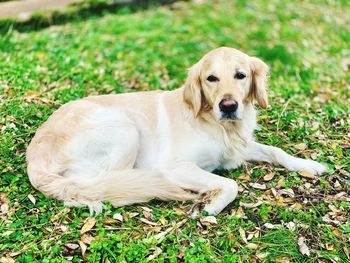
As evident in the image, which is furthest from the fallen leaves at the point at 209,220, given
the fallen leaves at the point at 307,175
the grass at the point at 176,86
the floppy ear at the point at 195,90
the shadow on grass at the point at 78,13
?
the shadow on grass at the point at 78,13

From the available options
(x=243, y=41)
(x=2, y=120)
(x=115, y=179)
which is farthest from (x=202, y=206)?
(x=243, y=41)

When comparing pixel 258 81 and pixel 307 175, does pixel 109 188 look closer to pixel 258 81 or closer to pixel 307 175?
pixel 258 81

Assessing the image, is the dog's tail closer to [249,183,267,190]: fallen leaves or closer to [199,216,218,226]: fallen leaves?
[199,216,218,226]: fallen leaves

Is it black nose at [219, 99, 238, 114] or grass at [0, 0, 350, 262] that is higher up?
black nose at [219, 99, 238, 114]

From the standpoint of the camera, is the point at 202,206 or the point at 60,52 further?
the point at 60,52

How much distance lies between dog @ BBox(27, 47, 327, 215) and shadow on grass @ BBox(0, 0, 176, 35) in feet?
11.3

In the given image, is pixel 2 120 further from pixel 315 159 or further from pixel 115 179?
pixel 315 159

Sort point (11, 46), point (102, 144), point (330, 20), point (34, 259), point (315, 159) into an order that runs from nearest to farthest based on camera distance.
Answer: point (34, 259) → point (102, 144) → point (315, 159) → point (11, 46) → point (330, 20)

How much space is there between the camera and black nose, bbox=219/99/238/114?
3725 mm

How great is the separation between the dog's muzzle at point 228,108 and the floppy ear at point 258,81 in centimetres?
40

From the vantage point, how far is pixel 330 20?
28.5 feet

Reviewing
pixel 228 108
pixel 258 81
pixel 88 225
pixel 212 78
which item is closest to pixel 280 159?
pixel 258 81

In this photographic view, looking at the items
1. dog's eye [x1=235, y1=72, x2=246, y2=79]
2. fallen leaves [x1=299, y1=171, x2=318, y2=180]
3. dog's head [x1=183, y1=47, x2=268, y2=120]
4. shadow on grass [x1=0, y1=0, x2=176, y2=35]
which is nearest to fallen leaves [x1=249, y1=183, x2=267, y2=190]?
fallen leaves [x1=299, y1=171, x2=318, y2=180]

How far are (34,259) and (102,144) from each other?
1.09 m
